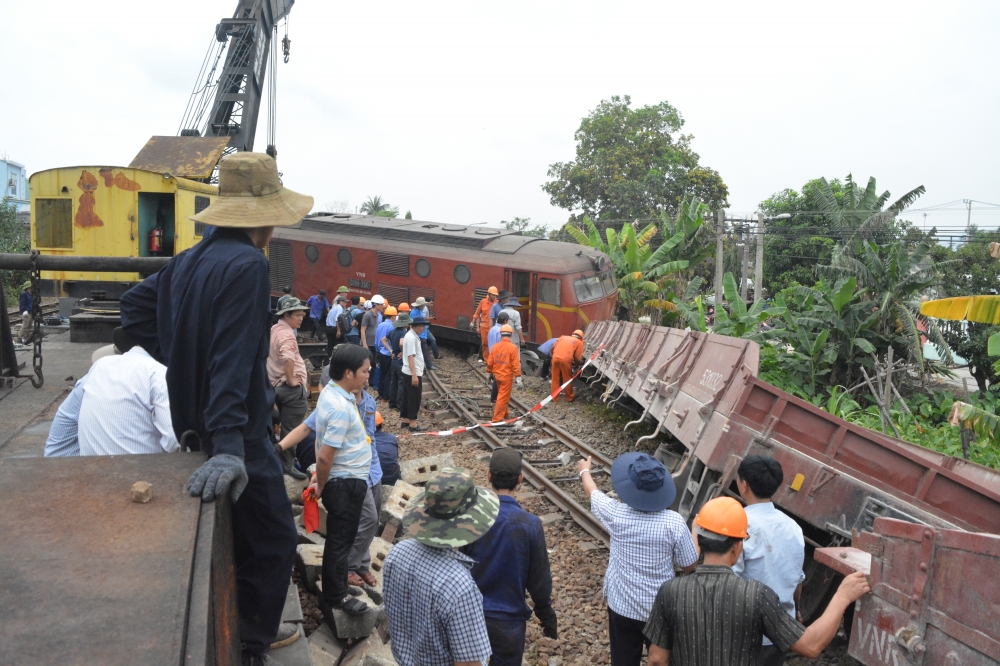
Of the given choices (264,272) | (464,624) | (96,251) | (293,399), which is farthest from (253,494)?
(96,251)

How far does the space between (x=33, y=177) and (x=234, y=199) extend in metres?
9.52

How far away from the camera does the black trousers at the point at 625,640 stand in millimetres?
3859

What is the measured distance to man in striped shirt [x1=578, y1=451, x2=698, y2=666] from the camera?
12.1ft

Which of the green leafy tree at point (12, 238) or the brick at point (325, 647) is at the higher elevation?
the green leafy tree at point (12, 238)

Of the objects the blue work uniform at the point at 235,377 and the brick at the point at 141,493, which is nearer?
the brick at the point at 141,493

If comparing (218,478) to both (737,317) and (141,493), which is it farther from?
(737,317)

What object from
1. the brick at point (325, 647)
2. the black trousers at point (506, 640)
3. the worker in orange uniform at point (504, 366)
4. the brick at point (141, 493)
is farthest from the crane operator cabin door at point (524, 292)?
the brick at point (141, 493)

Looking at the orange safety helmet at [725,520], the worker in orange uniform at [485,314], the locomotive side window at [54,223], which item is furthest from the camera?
the worker in orange uniform at [485,314]

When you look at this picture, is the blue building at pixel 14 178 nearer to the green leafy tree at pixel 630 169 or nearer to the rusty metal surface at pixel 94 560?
the green leafy tree at pixel 630 169

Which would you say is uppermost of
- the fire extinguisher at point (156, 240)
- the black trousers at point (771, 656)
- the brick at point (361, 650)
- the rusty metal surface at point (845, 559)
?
the fire extinguisher at point (156, 240)

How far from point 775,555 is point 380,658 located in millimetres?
2243

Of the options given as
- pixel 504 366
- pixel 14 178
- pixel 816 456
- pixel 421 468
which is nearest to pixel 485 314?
pixel 504 366

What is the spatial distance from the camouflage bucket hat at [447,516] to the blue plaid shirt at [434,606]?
0.25ft

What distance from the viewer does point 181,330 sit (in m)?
2.58
